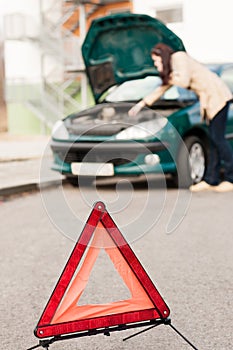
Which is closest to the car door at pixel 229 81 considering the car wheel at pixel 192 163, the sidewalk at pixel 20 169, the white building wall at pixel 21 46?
the car wheel at pixel 192 163

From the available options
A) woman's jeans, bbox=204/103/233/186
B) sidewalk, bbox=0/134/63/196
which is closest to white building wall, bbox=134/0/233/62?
sidewalk, bbox=0/134/63/196

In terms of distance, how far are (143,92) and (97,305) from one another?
6938 millimetres

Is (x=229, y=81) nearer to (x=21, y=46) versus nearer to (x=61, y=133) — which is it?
(x=61, y=133)

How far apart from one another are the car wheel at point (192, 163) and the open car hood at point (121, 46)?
128 centimetres

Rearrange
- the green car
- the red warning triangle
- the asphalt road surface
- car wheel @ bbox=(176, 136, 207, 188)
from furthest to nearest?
car wheel @ bbox=(176, 136, 207, 188), the green car, the asphalt road surface, the red warning triangle

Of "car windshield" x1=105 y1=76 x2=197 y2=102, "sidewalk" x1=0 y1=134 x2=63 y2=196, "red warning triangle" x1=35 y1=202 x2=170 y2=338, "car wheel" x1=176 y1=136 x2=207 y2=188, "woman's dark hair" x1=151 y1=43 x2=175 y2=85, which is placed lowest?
"sidewalk" x1=0 y1=134 x2=63 y2=196

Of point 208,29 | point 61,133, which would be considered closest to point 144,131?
point 61,133

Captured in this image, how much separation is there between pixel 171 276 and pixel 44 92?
67.5ft

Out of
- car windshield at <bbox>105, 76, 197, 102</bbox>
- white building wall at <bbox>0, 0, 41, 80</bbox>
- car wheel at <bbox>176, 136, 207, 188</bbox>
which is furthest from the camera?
white building wall at <bbox>0, 0, 41, 80</bbox>

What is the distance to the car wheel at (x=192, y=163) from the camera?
30.5 ft

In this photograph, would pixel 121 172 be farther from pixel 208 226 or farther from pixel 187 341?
pixel 187 341

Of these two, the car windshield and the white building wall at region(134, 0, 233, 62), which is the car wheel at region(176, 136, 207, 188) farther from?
the white building wall at region(134, 0, 233, 62)

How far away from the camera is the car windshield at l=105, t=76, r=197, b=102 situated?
975 cm

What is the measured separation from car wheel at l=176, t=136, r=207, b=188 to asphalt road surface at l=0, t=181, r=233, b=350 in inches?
49.3
